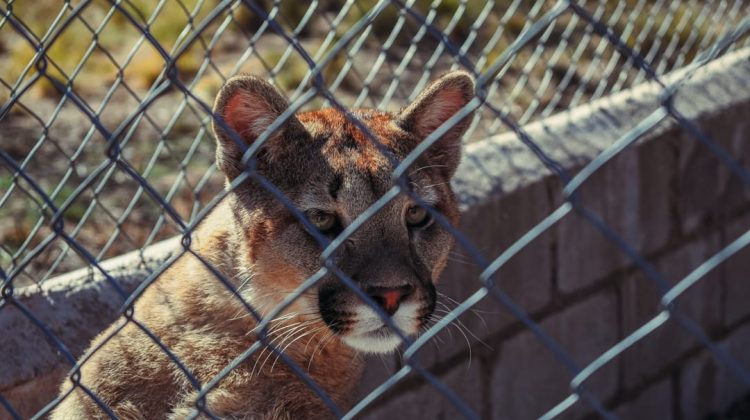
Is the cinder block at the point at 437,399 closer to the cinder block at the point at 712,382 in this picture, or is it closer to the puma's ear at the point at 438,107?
the puma's ear at the point at 438,107

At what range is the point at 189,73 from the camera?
6.30m

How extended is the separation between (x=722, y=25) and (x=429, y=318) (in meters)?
4.46

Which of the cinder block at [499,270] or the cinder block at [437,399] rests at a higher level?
the cinder block at [499,270]

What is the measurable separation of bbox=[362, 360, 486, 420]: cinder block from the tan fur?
41 centimetres

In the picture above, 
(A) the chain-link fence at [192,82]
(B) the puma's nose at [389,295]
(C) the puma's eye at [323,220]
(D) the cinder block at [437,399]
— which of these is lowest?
(D) the cinder block at [437,399]

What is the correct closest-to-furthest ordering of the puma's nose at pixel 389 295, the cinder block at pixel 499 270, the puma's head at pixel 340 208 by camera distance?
the puma's nose at pixel 389 295, the puma's head at pixel 340 208, the cinder block at pixel 499 270

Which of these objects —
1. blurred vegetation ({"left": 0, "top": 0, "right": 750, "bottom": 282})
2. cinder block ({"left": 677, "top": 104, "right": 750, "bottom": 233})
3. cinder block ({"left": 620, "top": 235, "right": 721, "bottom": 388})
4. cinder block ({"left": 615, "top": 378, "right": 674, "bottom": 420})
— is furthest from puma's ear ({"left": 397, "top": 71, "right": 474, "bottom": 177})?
cinder block ({"left": 615, "top": 378, "right": 674, "bottom": 420})

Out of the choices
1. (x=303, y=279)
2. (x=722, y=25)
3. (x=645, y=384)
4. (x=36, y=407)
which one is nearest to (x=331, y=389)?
(x=303, y=279)

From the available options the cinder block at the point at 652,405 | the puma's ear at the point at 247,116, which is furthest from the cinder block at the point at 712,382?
the puma's ear at the point at 247,116

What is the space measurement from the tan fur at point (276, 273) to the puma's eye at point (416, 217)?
3 centimetres

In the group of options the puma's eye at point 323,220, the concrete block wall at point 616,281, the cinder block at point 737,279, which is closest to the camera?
the puma's eye at point 323,220

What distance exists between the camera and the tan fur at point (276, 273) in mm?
2930

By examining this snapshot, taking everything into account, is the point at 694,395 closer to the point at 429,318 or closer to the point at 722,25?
the point at 429,318

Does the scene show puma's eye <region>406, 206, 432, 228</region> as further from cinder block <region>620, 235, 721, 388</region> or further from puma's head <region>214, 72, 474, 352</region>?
cinder block <region>620, 235, 721, 388</region>
